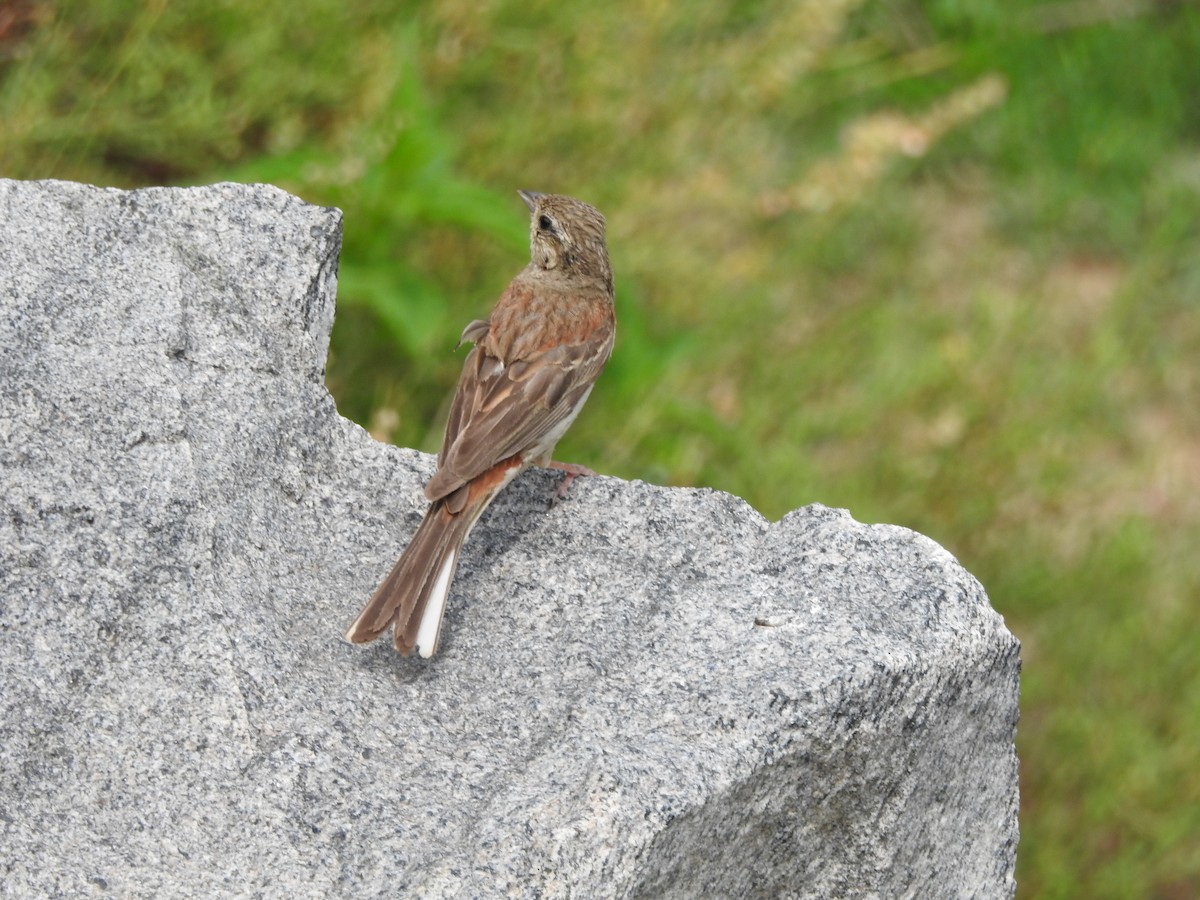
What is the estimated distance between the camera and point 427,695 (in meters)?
3.06

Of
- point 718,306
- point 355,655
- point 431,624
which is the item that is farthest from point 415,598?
point 718,306

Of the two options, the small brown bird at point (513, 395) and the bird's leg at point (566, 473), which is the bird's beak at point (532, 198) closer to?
the small brown bird at point (513, 395)

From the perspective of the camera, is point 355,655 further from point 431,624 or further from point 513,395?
point 513,395

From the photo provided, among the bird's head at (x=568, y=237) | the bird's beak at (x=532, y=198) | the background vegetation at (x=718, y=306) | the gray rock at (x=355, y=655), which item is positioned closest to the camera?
the gray rock at (x=355, y=655)

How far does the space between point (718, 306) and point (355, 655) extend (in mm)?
3849

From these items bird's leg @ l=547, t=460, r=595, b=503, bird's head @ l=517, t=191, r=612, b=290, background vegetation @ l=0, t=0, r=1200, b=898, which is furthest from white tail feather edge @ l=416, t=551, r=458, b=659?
bird's head @ l=517, t=191, r=612, b=290

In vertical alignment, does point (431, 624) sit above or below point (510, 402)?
above

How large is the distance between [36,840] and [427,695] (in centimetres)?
78

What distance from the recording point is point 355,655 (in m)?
3.15

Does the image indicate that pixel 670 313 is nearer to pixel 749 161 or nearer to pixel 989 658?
pixel 749 161

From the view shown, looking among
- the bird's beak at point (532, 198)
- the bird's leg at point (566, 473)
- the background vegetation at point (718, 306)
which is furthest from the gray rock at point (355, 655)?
the bird's beak at point (532, 198)

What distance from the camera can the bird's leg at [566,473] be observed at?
→ 12.3 feet

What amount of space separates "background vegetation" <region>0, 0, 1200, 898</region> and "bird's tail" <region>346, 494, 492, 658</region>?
1362mm

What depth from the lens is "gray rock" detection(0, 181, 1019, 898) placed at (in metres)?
2.70
